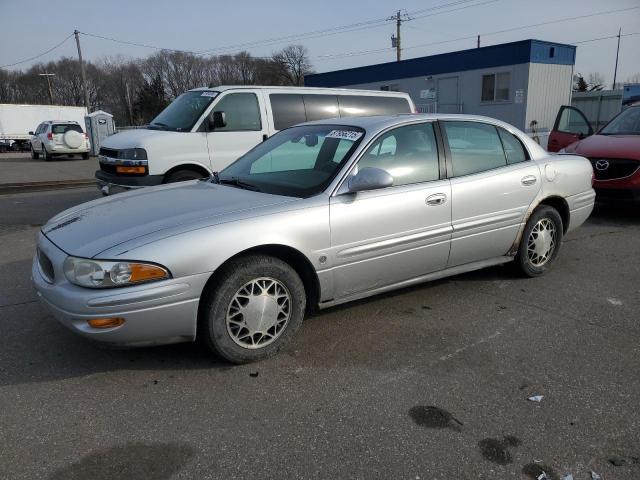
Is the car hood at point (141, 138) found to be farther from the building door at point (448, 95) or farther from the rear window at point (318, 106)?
the building door at point (448, 95)

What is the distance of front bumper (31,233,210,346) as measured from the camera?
2.87 m

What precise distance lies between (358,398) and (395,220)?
1.38 m

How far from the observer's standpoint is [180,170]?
7.41m

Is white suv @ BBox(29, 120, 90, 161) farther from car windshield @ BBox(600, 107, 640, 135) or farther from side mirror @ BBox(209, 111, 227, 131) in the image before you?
car windshield @ BBox(600, 107, 640, 135)

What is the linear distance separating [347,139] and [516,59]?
22.2m

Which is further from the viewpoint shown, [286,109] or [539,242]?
[286,109]

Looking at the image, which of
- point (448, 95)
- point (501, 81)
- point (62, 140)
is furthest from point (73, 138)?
point (501, 81)

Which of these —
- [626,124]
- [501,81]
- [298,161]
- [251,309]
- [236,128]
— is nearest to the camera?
[251,309]

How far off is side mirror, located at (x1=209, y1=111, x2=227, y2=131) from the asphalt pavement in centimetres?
391

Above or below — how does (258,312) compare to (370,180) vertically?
below

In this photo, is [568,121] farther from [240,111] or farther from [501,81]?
[501,81]

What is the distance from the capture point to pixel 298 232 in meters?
3.35

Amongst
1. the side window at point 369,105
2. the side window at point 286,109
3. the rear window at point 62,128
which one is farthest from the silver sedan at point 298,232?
the rear window at point 62,128

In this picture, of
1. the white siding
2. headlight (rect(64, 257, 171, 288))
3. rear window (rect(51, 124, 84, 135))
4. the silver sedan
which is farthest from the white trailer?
headlight (rect(64, 257, 171, 288))
